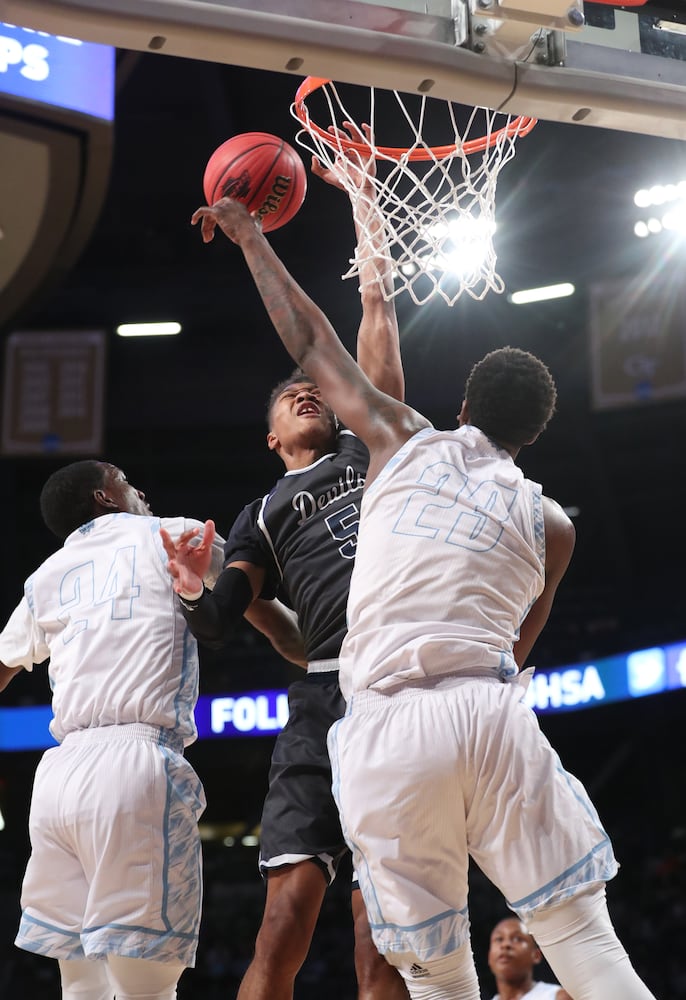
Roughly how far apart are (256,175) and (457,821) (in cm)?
215

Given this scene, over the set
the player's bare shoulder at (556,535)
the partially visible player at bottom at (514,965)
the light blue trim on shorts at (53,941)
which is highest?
the player's bare shoulder at (556,535)

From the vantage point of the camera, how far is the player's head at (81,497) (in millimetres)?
3855

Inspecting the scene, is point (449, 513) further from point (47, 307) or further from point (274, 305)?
point (47, 307)

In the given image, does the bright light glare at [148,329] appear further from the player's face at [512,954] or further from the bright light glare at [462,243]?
the bright light glare at [462,243]

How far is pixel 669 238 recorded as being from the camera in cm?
1358

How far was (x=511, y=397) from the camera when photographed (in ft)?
10.2

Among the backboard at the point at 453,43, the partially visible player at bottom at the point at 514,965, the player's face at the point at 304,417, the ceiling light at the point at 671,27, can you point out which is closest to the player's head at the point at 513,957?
the partially visible player at bottom at the point at 514,965

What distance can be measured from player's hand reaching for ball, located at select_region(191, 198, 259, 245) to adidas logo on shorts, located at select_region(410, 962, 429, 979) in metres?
2.02

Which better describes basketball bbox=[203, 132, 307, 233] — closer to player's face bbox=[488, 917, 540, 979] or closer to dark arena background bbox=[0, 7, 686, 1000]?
player's face bbox=[488, 917, 540, 979]

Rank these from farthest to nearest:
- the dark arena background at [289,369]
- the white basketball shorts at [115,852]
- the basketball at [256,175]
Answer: the dark arena background at [289,369] < the basketball at [256,175] < the white basketball shorts at [115,852]

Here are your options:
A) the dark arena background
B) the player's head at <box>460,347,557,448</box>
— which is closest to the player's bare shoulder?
the player's head at <box>460,347,557,448</box>

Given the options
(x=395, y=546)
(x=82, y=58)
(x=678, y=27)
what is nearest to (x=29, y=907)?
(x=395, y=546)

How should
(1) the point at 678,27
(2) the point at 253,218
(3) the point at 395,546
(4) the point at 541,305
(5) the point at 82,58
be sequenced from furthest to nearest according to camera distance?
(4) the point at 541,305 < (5) the point at 82,58 < (2) the point at 253,218 < (1) the point at 678,27 < (3) the point at 395,546

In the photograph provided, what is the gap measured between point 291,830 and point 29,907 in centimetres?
75
